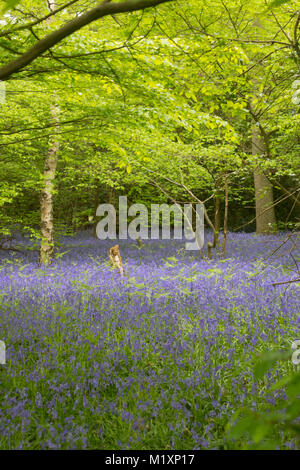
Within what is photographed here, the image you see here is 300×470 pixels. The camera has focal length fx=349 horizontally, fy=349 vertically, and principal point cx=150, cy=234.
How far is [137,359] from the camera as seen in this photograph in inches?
149

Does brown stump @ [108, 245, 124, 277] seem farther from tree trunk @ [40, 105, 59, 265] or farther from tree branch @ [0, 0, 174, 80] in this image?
tree branch @ [0, 0, 174, 80]

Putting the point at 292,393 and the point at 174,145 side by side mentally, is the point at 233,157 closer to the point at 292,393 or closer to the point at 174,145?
the point at 174,145

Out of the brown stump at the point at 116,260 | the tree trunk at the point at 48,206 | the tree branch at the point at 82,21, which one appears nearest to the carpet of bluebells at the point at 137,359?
the brown stump at the point at 116,260

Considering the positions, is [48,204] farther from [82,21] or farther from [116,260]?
[82,21]

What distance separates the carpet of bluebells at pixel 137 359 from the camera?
2678mm

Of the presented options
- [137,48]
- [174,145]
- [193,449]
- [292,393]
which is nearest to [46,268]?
[174,145]

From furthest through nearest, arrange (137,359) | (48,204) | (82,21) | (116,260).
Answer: (48,204)
(116,260)
(137,359)
(82,21)

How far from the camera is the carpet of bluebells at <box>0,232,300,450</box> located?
268cm

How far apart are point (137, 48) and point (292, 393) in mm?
3897

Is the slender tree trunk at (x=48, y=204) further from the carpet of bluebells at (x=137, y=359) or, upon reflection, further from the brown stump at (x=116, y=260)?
the carpet of bluebells at (x=137, y=359)

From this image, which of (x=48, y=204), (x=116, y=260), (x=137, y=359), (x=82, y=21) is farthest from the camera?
(x=48, y=204)

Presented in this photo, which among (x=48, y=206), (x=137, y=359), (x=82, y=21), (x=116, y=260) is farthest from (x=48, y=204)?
(x=82, y=21)

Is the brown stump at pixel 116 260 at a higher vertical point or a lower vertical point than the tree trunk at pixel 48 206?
lower

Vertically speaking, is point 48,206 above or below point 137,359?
above
